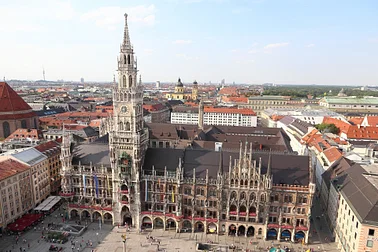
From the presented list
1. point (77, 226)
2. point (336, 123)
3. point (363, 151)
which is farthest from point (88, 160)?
point (336, 123)

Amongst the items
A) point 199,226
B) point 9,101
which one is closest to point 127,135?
point 199,226

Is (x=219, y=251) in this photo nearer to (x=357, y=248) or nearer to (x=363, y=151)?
(x=357, y=248)

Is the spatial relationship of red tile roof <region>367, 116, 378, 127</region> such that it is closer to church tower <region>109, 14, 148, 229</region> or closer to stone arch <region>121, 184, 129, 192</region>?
church tower <region>109, 14, 148, 229</region>

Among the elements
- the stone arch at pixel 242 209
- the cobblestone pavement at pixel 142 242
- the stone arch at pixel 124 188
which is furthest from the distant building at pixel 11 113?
the stone arch at pixel 242 209

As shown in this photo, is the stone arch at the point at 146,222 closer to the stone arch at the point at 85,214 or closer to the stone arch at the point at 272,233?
the stone arch at the point at 85,214

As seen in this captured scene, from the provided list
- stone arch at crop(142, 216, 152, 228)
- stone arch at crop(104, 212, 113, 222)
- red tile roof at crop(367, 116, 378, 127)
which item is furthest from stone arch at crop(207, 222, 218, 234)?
red tile roof at crop(367, 116, 378, 127)
